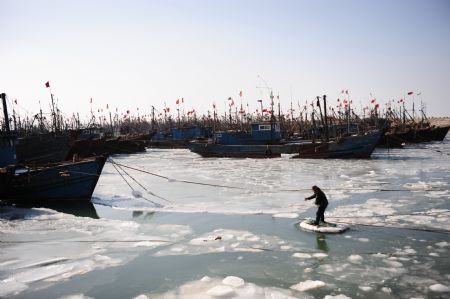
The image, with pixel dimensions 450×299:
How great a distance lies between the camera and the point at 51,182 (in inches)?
640

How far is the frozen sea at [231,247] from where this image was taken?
6797 millimetres

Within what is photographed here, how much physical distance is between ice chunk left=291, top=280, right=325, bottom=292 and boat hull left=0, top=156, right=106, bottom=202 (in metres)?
12.2

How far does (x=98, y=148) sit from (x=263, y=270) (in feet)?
128

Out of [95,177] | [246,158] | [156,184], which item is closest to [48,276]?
[95,177]

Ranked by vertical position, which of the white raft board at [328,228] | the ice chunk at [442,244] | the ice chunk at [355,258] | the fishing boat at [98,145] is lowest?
the ice chunk at [442,244]

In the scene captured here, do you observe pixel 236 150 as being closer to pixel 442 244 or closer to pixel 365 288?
pixel 442 244

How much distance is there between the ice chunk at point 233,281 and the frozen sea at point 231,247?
0.06 ft

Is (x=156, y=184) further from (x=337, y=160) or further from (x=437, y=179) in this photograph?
(x=337, y=160)

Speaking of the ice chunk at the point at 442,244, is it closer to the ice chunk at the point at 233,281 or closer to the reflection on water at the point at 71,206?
the ice chunk at the point at 233,281

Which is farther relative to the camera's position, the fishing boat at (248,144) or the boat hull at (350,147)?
the fishing boat at (248,144)

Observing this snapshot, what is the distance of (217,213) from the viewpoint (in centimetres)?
1278

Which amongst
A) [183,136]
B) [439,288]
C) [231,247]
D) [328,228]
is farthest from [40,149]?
[183,136]

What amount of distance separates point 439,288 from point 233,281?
3.53m

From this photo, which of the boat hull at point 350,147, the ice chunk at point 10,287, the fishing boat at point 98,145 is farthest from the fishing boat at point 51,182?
the fishing boat at point 98,145
